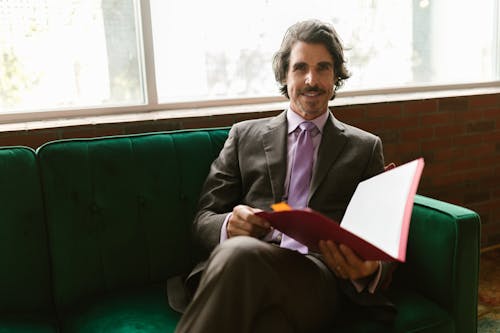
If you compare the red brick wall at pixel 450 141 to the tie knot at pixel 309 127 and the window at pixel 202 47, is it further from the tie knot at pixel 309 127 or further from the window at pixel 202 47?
the tie knot at pixel 309 127

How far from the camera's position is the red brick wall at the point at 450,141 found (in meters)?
2.50

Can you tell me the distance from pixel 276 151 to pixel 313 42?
390mm

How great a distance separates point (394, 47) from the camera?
Result: 279 centimetres

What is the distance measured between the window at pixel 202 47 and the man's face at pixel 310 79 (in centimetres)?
38

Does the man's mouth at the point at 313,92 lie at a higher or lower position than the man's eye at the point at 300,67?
lower

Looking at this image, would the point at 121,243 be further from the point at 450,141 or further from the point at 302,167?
the point at 450,141

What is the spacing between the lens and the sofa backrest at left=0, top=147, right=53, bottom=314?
1.59 meters

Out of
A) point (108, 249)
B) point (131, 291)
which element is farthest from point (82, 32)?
point (131, 291)

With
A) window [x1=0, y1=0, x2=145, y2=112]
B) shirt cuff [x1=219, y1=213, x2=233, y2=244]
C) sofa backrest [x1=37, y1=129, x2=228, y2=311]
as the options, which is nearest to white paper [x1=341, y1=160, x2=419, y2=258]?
shirt cuff [x1=219, y1=213, x2=233, y2=244]

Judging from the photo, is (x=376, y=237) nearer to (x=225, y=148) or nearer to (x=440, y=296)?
(x=440, y=296)

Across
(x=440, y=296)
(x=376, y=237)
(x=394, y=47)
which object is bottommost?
(x=440, y=296)

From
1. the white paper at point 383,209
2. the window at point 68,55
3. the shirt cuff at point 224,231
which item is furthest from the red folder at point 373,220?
the window at point 68,55

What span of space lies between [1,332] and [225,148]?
34.8 inches

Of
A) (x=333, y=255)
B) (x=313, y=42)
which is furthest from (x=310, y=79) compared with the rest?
(x=333, y=255)
